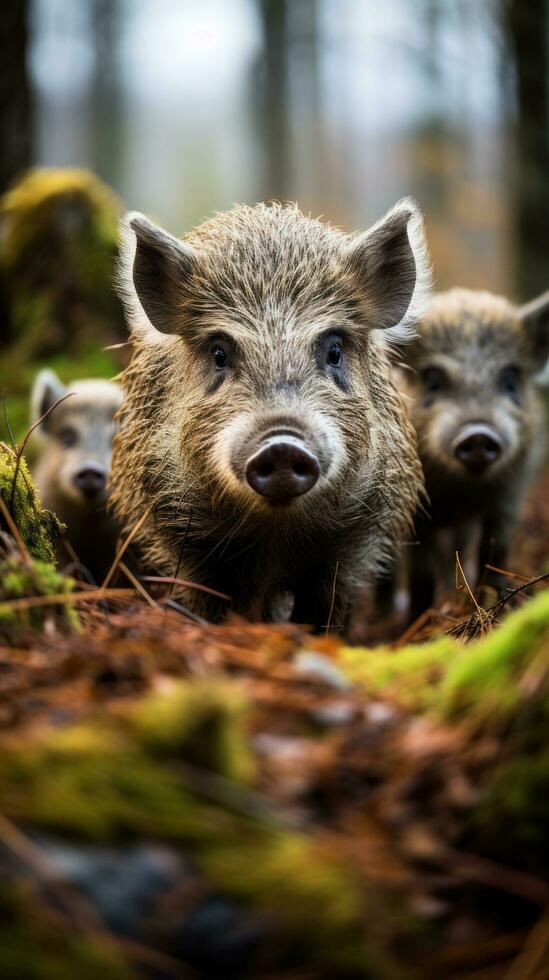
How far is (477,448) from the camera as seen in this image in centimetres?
602

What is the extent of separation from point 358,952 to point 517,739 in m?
0.62

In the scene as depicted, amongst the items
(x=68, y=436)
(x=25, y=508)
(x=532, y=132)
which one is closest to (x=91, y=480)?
(x=68, y=436)

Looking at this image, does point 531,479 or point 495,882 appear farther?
point 531,479

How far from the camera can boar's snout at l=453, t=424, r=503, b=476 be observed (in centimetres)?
602

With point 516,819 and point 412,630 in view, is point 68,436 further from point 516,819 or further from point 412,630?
point 516,819

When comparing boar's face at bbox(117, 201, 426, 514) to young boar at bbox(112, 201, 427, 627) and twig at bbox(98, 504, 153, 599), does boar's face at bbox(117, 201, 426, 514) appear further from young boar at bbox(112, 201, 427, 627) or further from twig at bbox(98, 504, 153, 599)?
twig at bbox(98, 504, 153, 599)

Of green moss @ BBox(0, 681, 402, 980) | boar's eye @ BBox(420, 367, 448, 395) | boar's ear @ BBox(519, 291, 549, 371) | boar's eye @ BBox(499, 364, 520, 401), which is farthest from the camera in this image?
boar's ear @ BBox(519, 291, 549, 371)

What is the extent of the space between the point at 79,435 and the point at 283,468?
381 centimetres

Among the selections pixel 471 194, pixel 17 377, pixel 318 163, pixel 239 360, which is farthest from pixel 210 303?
pixel 318 163

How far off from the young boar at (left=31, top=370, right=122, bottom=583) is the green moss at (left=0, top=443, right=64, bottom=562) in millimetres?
2241

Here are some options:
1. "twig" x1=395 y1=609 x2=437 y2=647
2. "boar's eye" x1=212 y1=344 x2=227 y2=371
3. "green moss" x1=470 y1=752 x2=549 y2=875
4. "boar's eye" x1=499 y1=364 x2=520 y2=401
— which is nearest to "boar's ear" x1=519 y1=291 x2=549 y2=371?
"boar's eye" x1=499 y1=364 x2=520 y2=401

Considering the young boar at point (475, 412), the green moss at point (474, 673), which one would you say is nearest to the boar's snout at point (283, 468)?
the green moss at point (474, 673)

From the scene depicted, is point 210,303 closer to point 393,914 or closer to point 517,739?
point 517,739

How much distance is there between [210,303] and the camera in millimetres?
4707
